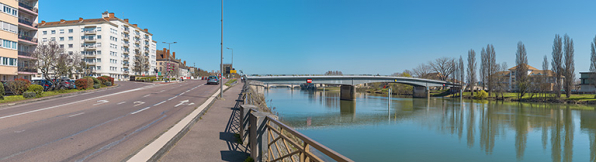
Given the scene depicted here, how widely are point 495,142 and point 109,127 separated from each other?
2333cm

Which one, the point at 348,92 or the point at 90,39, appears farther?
the point at 90,39

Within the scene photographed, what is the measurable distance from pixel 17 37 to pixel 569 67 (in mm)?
93087

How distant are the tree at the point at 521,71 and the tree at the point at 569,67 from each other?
6.22 m

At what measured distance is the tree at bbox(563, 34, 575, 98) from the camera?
57031 mm

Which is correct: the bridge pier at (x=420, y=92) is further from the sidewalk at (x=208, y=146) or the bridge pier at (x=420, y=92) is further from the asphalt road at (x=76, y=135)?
the asphalt road at (x=76, y=135)

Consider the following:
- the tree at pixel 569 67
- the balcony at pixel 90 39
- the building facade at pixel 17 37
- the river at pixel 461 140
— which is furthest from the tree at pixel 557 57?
the balcony at pixel 90 39

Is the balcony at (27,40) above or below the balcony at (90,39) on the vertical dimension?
below

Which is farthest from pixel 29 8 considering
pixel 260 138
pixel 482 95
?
pixel 482 95

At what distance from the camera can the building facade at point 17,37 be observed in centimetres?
3644

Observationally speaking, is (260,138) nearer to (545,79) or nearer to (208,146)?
(208,146)

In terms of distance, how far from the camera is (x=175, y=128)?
28.9ft

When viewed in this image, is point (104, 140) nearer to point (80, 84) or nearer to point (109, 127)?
point (109, 127)

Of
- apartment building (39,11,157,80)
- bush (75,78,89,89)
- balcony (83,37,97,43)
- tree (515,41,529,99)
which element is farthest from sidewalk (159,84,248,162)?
balcony (83,37,97,43)

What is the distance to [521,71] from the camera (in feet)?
211
